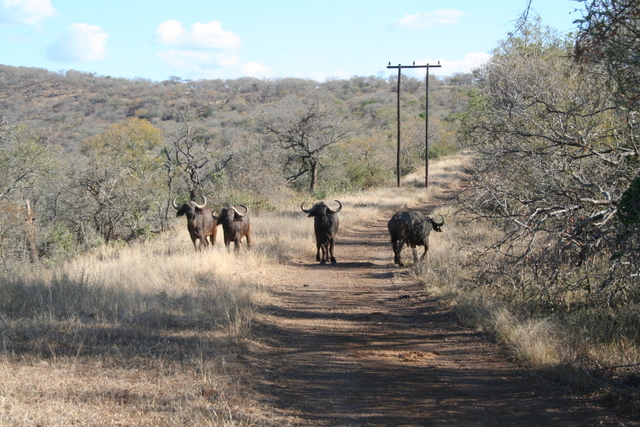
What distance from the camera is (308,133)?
3369 centimetres

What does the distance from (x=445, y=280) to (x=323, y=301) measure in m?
2.52

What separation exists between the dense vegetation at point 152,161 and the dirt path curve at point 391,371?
9464mm

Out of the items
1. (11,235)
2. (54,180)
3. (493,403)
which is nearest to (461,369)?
(493,403)

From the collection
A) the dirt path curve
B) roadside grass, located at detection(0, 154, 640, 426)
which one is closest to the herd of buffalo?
roadside grass, located at detection(0, 154, 640, 426)

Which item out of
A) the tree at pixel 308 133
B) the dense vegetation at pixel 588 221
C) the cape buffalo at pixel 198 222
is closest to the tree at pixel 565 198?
the dense vegetation at pixel 588 221

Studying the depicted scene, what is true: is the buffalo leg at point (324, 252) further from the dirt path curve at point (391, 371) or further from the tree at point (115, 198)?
the tree at point (115, 198)

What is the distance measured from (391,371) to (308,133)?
28.2 metres

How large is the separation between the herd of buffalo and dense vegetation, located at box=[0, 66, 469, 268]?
419 centimetres

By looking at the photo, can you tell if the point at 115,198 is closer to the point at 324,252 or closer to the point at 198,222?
the point at 198,222

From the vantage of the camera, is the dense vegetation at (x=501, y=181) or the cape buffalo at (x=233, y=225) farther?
the cape buffalo at (x=233, y=225)

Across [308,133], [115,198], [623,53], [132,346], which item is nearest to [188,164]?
[115,198]

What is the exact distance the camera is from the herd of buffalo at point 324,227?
13.7m

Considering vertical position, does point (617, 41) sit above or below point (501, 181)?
above

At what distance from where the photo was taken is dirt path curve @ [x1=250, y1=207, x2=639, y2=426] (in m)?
5.07
